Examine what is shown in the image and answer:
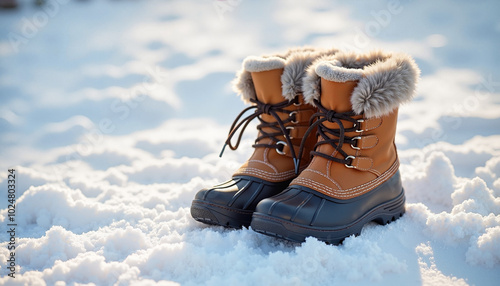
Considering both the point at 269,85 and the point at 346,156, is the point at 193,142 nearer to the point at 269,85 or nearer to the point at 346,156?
the point at 269,85

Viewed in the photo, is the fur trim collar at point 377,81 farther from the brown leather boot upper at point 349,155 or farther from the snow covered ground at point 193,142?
the snow covered ground at point 193,142

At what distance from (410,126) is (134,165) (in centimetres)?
186

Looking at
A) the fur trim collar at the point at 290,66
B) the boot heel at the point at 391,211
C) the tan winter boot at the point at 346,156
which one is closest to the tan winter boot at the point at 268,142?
the fur trim collar at the point at 290,66

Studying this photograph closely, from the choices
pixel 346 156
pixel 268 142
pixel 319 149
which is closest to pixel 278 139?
pixel 268 142

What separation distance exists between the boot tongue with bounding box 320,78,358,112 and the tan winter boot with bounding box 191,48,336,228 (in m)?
0.17

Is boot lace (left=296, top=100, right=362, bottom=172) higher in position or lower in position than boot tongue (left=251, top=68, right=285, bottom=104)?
lower

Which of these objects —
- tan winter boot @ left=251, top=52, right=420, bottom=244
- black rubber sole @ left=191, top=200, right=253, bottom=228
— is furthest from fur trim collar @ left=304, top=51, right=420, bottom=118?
black rubber sole @ left=191, top=200, right=253, bottom=228

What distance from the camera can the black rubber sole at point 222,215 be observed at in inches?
68.1

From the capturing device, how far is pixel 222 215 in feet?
5.68

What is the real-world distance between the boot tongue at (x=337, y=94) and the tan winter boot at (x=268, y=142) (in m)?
0.17

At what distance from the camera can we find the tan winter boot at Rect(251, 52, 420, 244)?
5.15ft

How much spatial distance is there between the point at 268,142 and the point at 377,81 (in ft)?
1.71

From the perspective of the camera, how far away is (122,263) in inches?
56.9

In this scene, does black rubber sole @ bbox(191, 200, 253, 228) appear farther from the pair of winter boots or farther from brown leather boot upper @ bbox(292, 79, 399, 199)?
brown leather boot upper @ bbox(292, 79, 399, 199)
